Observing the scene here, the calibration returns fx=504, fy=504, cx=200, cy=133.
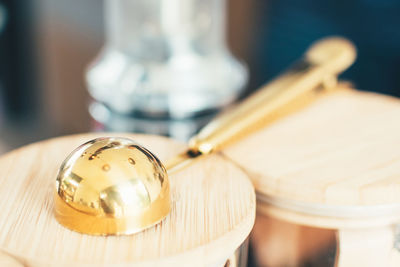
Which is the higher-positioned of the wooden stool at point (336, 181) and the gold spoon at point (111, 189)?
the gold spoon at point (111, 189)

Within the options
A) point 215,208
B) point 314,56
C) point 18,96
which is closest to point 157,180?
point 215,208

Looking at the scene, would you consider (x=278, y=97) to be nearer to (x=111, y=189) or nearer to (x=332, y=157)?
(x=332, y=157)

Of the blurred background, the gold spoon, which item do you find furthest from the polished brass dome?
the blurred background

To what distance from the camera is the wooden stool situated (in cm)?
33

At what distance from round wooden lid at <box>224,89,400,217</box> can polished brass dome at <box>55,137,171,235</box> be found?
8cm

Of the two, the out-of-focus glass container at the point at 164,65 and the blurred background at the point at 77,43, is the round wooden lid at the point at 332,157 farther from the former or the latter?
the blurred background at the point at 77,43

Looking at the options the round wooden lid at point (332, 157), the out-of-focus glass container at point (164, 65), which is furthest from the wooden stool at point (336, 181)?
the out-of-focus glass container at point (164, 65)

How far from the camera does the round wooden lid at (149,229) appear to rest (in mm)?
269

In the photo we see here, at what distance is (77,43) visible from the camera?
52.1 inches

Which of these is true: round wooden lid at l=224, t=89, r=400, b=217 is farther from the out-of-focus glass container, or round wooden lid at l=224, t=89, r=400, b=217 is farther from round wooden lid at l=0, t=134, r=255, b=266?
the out-of-focus glass container

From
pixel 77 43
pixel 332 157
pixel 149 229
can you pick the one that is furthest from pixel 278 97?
pixel 77 43

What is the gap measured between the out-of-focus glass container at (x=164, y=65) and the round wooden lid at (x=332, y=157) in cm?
19

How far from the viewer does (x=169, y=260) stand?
27 centimetres

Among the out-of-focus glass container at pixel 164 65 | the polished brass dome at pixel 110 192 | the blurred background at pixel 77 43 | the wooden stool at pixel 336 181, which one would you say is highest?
the polished brass dome at pixel 110 192
